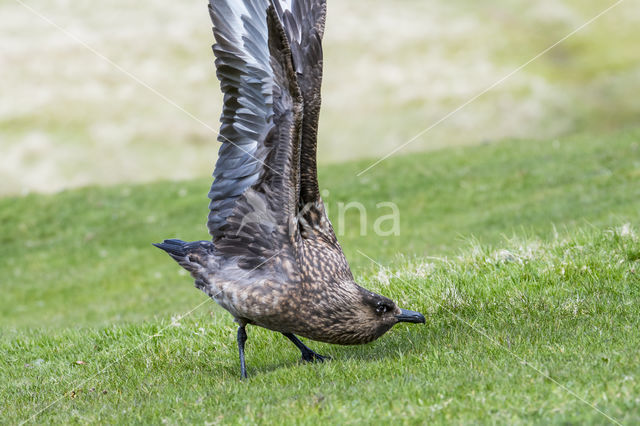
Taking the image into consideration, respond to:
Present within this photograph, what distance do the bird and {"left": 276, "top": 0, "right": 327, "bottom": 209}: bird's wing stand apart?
0.01 meters

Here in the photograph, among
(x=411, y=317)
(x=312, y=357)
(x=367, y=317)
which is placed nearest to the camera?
(x=367, y=317)

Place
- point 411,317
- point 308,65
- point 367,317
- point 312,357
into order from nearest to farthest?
point 367,317, point 411,317, point 312,357, point 308,65

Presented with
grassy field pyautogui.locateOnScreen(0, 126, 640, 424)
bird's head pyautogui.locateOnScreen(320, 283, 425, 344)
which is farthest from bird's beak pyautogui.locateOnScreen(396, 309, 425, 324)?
grassy field pyautogui.locateOnScreen(0, 126, 640, 424)

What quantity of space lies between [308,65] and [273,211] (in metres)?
1.44

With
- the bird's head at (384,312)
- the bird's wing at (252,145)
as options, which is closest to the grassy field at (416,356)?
the bird's head at (384,312)

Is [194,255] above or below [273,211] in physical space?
below

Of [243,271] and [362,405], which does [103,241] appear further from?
[362,405]

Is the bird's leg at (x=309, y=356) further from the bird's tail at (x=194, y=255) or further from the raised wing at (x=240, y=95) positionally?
the raised wing at (x=240, y=95)

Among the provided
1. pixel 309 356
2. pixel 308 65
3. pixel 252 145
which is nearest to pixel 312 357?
pixel 309 356

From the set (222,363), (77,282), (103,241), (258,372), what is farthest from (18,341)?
(103,241)

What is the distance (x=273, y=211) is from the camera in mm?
5355

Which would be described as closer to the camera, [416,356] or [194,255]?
[416,356]

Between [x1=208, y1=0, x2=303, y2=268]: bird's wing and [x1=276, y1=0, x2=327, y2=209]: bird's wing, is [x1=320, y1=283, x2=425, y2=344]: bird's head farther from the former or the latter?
[x1=276, y1=0, x2=327, y2=209]: bird's wing

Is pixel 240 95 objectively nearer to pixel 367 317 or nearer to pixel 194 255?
pixel 194 255
